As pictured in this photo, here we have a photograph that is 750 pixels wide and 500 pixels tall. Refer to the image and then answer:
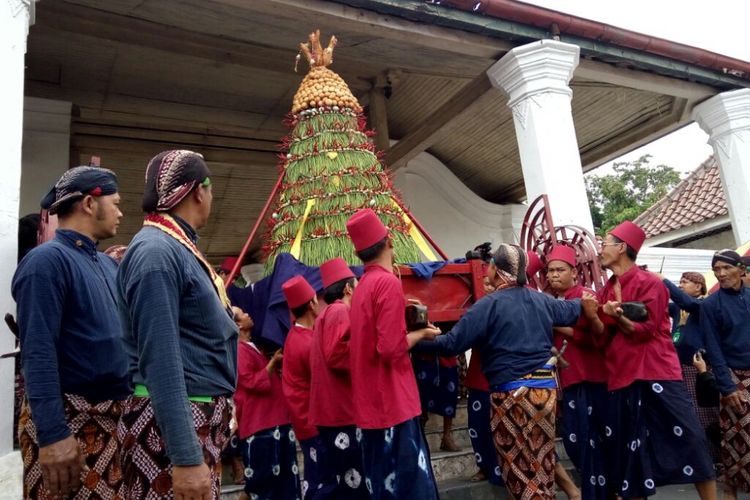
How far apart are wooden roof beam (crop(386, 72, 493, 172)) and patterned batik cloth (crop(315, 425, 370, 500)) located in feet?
13.4

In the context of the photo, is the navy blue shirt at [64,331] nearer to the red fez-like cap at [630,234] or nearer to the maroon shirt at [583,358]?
the maroon shirt at [583,358]

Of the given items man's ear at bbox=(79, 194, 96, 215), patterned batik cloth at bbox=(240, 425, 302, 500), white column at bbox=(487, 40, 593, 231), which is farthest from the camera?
white column at bbox=(487, 40, 593, 231)

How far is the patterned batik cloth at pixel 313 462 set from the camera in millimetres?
3301

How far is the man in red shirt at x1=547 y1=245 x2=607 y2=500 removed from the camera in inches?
142

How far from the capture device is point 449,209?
9.56 m

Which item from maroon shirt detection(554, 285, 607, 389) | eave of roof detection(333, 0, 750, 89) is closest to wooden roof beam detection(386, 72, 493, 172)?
eave of roof detection(333, 0, 750, 89)

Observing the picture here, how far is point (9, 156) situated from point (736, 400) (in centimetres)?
428

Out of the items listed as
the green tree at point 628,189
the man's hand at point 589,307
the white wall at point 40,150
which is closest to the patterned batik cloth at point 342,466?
the man's hand at point 589,307

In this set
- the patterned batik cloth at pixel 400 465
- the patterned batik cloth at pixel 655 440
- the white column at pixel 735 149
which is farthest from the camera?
the white column at pixel 735 149

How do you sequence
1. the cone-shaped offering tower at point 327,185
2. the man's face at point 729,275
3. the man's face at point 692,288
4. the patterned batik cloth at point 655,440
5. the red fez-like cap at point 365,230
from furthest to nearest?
the man's face at point 692,288
the man's face at point 729,275
the cone-shaped offering tower at point 327,185
the patterned batik cloth at point 655,440
the red fez-like cap at point 365,230

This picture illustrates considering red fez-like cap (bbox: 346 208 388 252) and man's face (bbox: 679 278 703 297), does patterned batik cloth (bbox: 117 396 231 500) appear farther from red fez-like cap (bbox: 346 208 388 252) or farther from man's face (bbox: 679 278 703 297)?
man's face (bbox: 679 278 703 297)

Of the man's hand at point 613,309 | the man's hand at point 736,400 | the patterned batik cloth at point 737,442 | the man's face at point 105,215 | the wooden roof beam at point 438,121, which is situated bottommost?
the patterned batik cloth at point 737,442

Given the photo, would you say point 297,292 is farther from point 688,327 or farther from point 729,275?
point 688,327

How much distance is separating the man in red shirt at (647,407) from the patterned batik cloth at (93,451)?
2.50 metres
